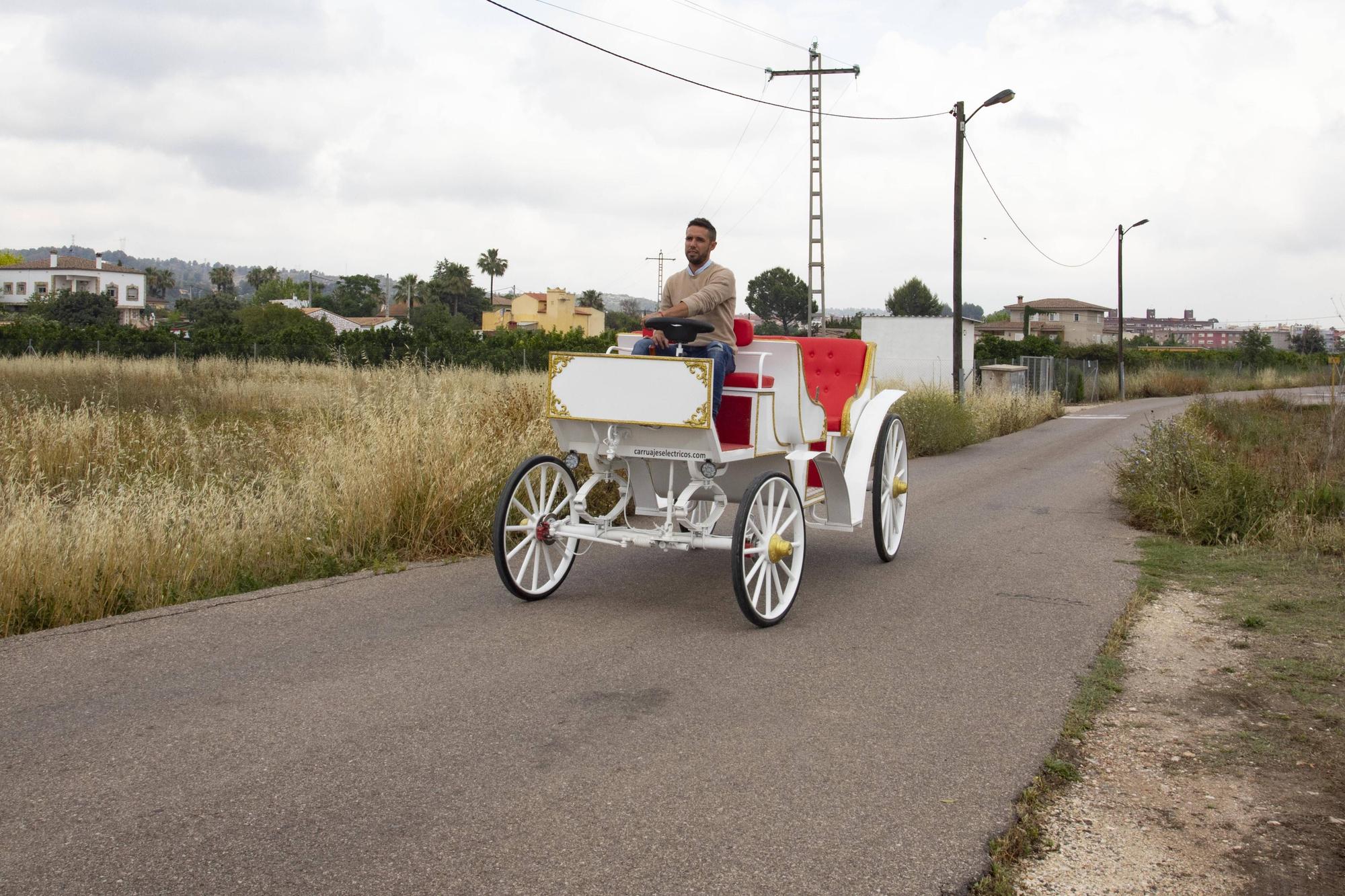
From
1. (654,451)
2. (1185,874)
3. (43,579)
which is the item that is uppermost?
(654,451)

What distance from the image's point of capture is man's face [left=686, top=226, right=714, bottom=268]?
23.8 ft

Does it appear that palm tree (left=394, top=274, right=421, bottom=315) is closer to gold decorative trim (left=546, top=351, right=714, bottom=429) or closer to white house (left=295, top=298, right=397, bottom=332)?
white house (left=295, top=298, right=397, bottom=332)

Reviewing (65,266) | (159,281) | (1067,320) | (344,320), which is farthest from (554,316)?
(159,281)

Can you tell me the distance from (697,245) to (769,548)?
2019 millimetres

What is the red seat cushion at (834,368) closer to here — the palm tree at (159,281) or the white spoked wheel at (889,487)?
the white spoked wheel at (889,487)

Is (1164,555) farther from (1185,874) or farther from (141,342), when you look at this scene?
(141,342)

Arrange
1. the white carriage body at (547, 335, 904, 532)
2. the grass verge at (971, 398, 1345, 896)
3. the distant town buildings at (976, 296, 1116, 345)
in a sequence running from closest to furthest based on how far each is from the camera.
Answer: the grass verge at (971, 398, 1345, 896), the white carriage body at (547, 335, 904, 532), the distant town buildings at (976, 296, 1116, 345)

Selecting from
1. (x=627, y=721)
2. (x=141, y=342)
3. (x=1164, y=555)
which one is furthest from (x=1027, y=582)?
(x=141, y=342)

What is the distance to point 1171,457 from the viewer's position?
11.5 metres

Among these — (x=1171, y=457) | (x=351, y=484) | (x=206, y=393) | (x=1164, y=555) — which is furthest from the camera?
(x=206, y=393)

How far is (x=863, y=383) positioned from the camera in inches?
331

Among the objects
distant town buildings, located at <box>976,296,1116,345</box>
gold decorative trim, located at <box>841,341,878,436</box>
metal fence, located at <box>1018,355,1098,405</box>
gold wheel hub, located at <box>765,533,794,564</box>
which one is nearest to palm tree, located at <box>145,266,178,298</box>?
distant town buildings, located at <box>976,296,1116,345</box>

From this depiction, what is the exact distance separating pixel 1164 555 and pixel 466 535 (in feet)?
17.9

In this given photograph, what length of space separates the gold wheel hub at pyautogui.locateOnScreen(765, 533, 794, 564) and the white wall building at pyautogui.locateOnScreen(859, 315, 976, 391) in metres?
31.7
